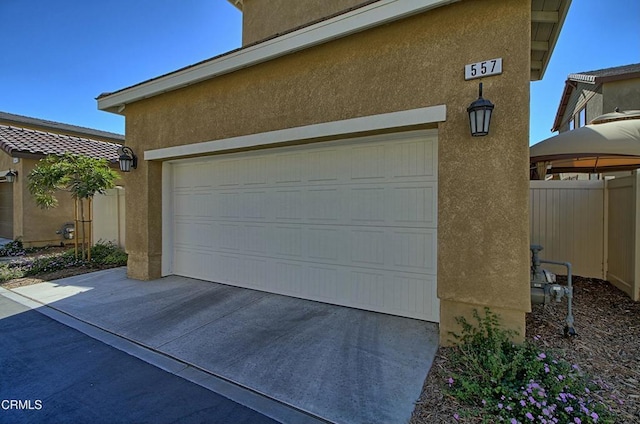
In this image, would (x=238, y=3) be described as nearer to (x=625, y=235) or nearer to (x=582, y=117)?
(x=625, y=235)

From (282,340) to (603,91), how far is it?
15413 millimetres

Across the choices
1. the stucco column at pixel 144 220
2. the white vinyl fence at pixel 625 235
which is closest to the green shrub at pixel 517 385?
the white vinyl fence at pixel 625 235

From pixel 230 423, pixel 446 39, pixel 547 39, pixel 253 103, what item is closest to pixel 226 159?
pixel 253 103

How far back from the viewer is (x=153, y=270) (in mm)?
6859

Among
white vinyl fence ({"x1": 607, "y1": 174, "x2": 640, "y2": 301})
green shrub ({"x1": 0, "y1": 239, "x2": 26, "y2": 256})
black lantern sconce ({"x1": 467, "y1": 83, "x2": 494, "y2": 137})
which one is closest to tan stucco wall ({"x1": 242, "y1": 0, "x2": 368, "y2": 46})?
black lantern sconce ({"x1": 467, "y1": 83, "x2": 494, "y2": 137})

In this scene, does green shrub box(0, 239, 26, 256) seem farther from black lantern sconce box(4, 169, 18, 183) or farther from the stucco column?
the stucco column

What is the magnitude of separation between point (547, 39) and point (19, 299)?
10.7 metres

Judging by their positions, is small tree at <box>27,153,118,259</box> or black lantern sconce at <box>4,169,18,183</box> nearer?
small tree at <box>27,153,118,259</box>

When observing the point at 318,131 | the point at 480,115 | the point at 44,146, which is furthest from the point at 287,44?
the point at 44,146

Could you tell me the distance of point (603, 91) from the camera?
466 inches

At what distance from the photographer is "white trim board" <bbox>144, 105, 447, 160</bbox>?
148 inches

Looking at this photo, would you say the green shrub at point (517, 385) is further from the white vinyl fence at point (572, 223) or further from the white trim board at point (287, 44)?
the white trim board at point (287, 44)

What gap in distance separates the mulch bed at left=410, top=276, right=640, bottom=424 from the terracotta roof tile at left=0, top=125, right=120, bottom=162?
13.2m

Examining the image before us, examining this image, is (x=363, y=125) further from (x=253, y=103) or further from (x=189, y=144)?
(x=189, y=144)
